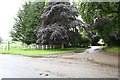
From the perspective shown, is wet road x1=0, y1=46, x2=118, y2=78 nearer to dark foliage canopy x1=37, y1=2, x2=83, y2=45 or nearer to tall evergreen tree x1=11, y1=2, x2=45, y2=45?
dark foliage canopy x1=37, y1=2, x2=83, y2=45

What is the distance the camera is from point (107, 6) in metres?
19.2

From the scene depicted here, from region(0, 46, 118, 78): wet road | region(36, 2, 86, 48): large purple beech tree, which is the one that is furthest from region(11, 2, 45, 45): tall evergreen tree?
region(0, 46, 118, 78): wet road

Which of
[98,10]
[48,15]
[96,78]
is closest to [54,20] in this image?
[48,15]

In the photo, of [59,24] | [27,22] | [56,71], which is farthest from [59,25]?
[56,71]

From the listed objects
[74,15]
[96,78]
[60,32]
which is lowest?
[96,78]

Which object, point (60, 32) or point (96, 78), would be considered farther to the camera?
point (60, 32)

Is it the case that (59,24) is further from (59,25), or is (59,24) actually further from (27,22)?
(27,22)

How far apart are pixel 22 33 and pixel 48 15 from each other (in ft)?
19.7

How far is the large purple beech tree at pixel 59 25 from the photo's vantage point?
3262 centimetres

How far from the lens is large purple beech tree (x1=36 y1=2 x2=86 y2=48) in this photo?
3262cm

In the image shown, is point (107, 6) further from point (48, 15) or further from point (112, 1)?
point (48, 15)

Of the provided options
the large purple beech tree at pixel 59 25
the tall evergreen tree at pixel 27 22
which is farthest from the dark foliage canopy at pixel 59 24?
the tall evergreen tree at pixel 27 22

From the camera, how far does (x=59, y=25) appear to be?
33.6 metres

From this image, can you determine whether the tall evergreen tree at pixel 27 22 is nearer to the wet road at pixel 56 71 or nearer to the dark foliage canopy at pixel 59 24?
the dark foliage canopy at pixel 59 24
